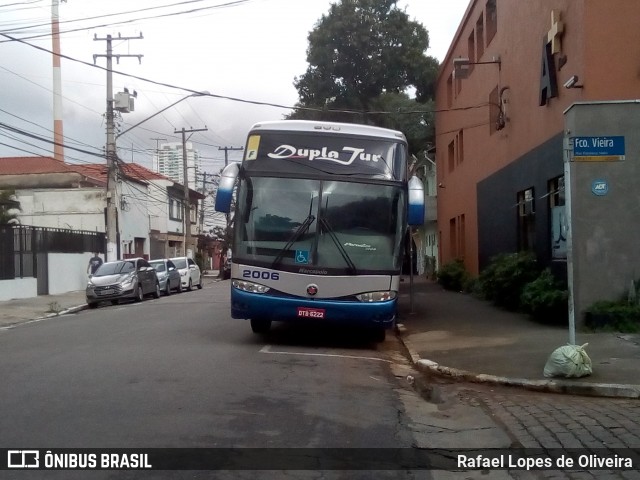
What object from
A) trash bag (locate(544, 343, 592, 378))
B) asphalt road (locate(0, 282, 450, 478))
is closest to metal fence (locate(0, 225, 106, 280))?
asphalt road (locate(0, 282, 450, 478))

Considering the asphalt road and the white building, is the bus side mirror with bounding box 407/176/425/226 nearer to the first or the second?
the asphalt road

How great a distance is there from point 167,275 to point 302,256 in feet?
65.4

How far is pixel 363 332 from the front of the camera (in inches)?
589

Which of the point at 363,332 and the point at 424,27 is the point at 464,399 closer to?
the point at 363,332

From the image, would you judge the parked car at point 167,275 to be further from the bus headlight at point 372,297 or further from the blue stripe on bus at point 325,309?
the bus headlight at point 372,297

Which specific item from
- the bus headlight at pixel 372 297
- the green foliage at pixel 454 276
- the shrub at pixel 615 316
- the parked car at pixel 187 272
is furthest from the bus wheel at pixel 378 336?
the parked car at pixel 187 272

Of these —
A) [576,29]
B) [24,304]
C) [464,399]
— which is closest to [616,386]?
[464,399]

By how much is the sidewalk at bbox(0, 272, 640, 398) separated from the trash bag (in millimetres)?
102

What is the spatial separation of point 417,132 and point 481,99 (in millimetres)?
15575

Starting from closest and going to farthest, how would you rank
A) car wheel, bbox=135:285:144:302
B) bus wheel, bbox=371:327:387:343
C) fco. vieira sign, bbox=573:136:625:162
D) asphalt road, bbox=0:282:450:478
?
1. asphalt road, bbox=0:282:450:478
2. fco. vieira sign, bbox=573:136:625:162
3. bus wheel, bbox=371:327:387:343
4. car wheel, bbox=135:285:144:302

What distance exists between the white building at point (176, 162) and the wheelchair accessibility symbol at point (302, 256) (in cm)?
4603

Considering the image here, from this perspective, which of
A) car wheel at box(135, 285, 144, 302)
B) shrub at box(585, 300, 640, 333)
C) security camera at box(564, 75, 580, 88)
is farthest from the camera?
car wheel at box(135, 285, 144, 302)

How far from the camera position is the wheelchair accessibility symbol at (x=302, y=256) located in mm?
11867

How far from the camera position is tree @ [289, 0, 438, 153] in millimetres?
40125
